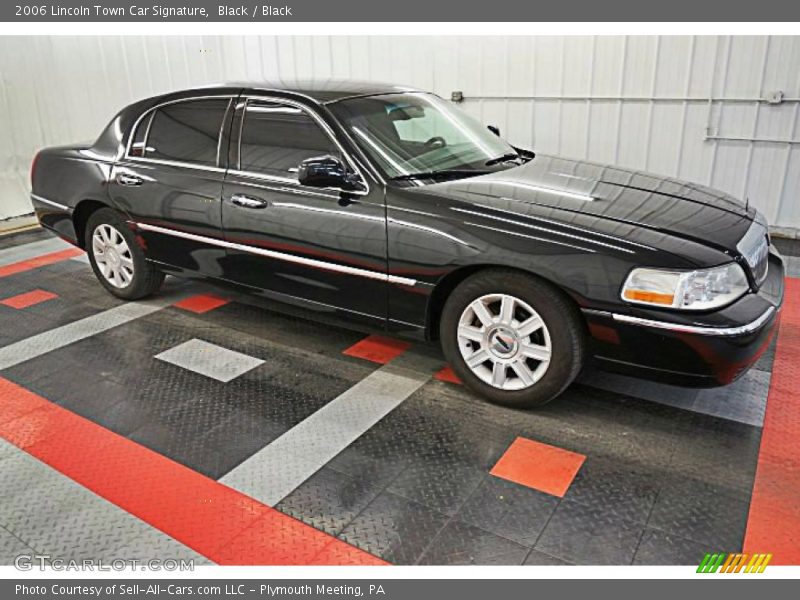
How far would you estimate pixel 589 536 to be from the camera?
236 cm

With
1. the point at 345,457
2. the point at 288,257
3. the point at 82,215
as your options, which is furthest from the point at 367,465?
the point at 82,215

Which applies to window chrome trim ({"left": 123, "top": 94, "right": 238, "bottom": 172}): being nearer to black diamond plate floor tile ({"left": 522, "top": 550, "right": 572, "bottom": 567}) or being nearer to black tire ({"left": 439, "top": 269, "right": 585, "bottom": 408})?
black tire ({"left": 439, "top": 269, "right": 585, "bottom": 408})

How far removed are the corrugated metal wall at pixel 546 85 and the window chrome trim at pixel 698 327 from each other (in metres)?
4.07

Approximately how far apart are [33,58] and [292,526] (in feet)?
25.9

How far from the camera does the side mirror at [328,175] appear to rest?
10.7 ft

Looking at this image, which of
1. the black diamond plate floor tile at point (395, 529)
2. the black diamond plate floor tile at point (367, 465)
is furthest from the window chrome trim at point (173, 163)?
the black diamond plate floor tile at point (395, 529)

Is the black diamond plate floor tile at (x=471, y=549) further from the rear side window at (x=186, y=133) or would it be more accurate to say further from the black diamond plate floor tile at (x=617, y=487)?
the rear side window at (x=186, y=133)

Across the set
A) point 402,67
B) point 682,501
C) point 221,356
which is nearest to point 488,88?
point 402,67

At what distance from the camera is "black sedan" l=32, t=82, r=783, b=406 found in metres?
2.76

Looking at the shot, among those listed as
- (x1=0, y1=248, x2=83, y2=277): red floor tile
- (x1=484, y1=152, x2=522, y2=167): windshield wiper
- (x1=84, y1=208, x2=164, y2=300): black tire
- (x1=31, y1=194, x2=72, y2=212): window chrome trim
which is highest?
(x1=484, y1=152, x2=522, y2=167): windshield wiper

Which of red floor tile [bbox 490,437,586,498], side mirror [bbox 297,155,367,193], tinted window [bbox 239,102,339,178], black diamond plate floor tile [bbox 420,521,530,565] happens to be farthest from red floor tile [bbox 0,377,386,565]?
tinted window [bbox 239,102,339,178]

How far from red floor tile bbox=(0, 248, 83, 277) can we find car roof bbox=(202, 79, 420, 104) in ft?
9.43

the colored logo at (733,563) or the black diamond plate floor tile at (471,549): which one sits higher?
the black diamond plate floor tile at (471,549)

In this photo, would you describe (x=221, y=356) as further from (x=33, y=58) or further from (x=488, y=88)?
(x=33, y=58)
